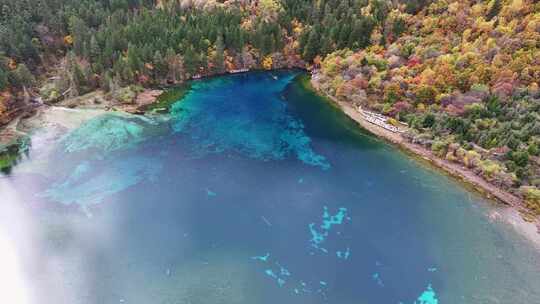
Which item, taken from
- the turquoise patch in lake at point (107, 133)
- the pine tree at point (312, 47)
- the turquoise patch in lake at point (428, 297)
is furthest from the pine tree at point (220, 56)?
the turquoise patch in lake at point (428, 297)

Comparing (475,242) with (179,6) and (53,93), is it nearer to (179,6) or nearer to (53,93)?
(53,93)

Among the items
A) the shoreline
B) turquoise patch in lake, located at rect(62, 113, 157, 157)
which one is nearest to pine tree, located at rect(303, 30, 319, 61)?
the shoreline

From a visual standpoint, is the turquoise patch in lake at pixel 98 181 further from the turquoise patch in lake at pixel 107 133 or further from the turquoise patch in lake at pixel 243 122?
the turquoise patch in lake at pixel 243 122

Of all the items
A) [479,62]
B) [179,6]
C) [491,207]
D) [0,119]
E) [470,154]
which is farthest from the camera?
[179,6]

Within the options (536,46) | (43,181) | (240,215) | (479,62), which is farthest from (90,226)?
(536,46)

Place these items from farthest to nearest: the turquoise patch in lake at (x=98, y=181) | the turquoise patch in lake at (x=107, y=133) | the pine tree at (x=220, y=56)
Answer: the pine tree at (x=220, y=56)
the turquoise patch in lake at (x=107, y=133)
the turquoise patch in lake at (x=98, y=181)

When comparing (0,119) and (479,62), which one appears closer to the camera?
(0,119)

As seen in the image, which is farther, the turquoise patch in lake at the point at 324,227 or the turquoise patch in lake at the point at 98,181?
the turquoise patch in lake at the point at 98,181
